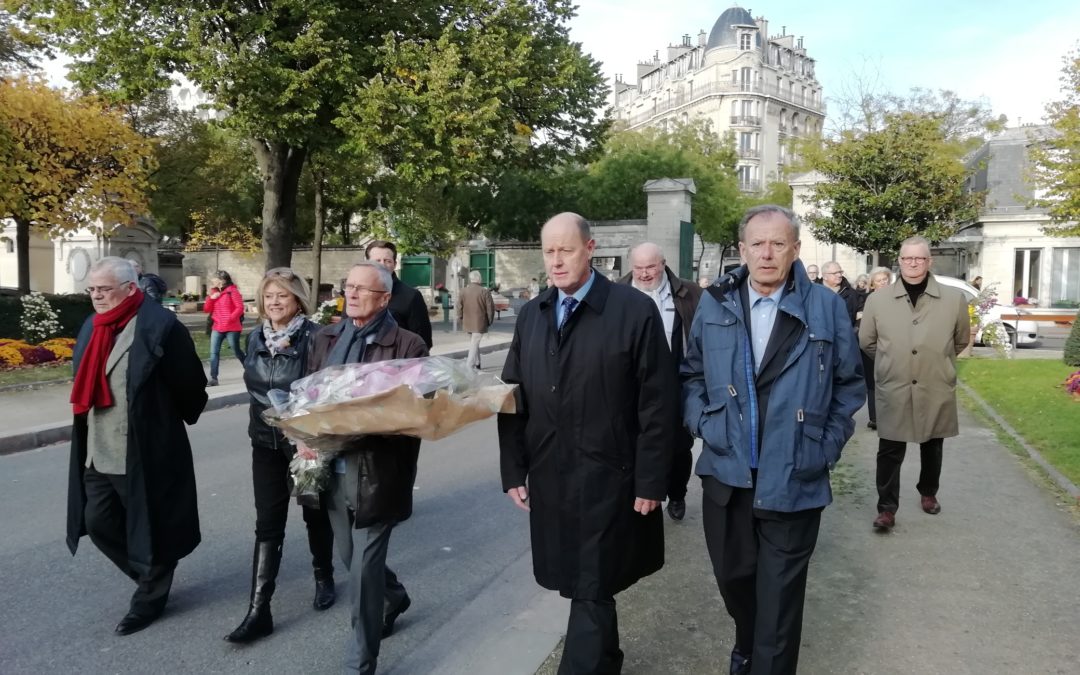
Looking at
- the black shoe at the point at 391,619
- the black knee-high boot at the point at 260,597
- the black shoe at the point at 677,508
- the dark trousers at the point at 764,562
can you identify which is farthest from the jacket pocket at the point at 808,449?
the black shoe at the point at 677,508

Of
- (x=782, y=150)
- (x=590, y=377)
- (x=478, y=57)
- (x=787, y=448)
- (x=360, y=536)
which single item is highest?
(x=782, y=150)

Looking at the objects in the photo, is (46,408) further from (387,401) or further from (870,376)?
(870,376)

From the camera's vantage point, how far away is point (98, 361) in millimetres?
3941

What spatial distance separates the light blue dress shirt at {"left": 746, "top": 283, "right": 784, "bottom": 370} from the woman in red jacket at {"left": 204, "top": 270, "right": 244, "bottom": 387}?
10.7 m

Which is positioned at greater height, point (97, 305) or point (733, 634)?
point (97, 305)

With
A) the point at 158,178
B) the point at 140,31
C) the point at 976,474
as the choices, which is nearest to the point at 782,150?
the point at 158,178

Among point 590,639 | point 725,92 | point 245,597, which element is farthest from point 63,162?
point 725,92

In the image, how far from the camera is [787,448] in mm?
2939

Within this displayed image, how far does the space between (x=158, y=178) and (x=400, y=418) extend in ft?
92.6

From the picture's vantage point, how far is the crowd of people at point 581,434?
9.84 feet

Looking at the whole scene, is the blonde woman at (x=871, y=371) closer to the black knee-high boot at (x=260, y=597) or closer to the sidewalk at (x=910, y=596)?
the sidewalk at (x=910, y=596)

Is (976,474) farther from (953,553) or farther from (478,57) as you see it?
(478,57)

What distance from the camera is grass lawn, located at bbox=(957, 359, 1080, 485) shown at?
305 inches

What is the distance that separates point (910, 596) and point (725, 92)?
82.4 metres
